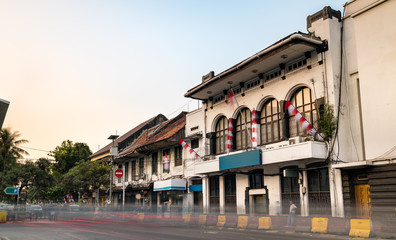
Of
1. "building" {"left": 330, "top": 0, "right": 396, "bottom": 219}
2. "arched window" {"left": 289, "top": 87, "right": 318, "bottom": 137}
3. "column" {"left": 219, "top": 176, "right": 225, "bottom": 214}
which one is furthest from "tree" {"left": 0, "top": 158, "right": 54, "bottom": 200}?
"building" {"left": 330, "top": 0, "right": 396, "bottom": 219}

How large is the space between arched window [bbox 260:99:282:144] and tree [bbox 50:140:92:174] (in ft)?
171

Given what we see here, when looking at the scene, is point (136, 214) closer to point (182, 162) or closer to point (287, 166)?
point (182, 162)

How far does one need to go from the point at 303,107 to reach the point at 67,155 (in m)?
58.7

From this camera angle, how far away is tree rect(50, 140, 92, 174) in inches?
2847

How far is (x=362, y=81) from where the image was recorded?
20.7m

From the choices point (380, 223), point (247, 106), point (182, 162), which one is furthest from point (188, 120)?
point (380, 223)

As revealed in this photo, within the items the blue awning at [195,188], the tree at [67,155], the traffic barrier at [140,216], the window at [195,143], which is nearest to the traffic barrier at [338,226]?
the blue awning at [195,188]

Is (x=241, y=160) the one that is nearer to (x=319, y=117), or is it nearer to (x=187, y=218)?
(x=319, y=117)

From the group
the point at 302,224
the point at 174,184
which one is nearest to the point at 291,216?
the point at 302,224

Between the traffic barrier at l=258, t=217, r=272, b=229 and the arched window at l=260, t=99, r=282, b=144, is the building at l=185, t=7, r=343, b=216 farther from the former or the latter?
the traffic barrier at l=258, t=217, r=272, b=229

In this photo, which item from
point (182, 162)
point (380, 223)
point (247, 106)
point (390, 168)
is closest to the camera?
point (380, 223)

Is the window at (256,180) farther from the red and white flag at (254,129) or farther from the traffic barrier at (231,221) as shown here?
the traffic barrier at (231,221)

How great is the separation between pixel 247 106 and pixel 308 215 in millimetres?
9626

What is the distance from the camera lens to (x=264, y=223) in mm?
22703
